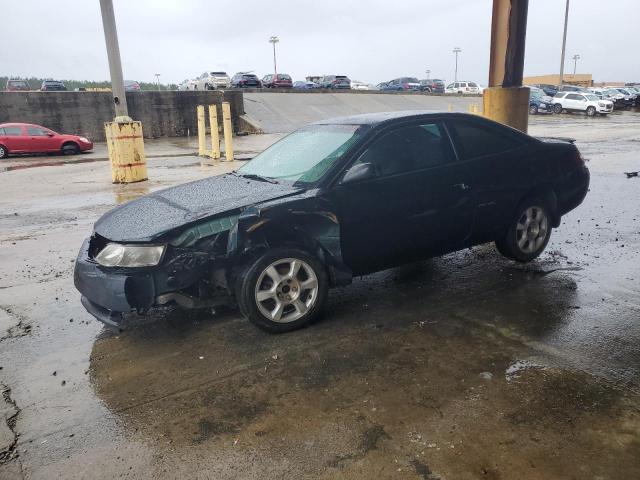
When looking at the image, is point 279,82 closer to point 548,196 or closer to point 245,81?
point 245,81

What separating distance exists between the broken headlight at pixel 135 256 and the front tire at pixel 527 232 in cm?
327

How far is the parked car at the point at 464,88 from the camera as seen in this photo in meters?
49.1

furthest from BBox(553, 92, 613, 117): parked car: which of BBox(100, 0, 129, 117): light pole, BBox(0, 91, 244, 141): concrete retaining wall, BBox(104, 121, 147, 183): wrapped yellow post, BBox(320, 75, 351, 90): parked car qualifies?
BBox(100, 0, 129, 117): light pole

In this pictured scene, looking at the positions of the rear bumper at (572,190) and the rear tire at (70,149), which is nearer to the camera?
the rear bumper at (572,190)

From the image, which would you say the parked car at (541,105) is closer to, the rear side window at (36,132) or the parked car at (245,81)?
the parked car at (245,81)

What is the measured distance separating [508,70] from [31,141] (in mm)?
18140

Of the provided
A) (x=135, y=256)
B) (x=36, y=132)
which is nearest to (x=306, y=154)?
(x=135, y=256)

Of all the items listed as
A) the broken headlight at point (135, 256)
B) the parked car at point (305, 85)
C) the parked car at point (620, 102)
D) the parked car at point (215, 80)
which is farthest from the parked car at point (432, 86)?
the broken headlight at point (135, 256)

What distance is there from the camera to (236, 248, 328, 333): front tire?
12.1 feet

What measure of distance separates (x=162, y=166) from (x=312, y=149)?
12.1m

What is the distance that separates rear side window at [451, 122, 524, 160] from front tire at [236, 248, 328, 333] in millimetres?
1789

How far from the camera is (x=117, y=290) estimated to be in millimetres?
3521

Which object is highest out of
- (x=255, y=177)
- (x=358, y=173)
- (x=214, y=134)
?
(x=358, y=173)

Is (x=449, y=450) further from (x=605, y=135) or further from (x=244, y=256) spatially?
(x=605, y=135)
